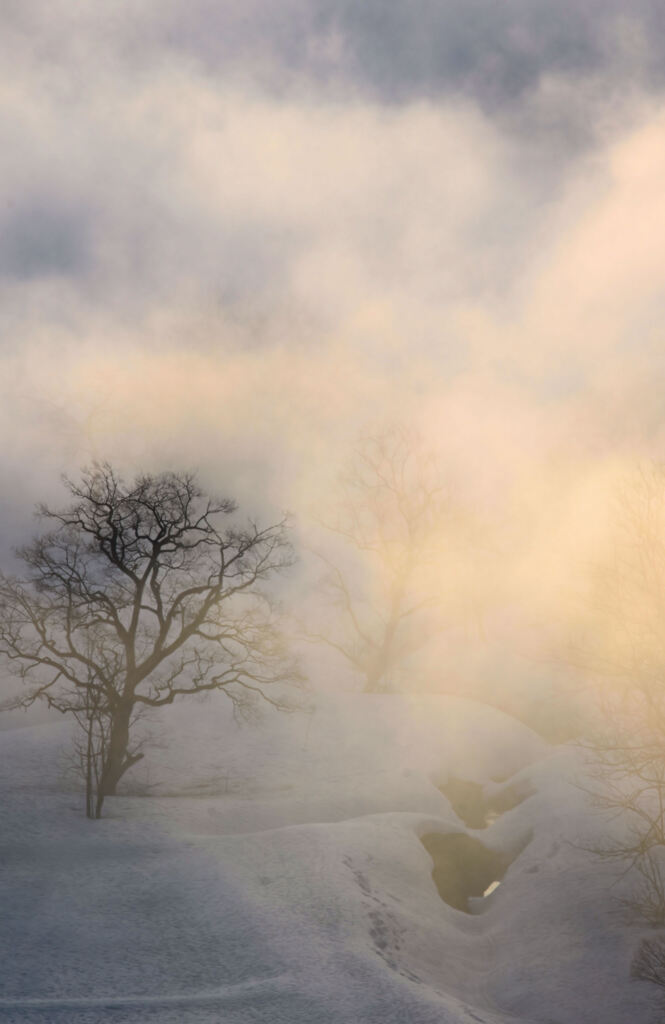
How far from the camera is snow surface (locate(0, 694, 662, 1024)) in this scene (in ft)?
41.5

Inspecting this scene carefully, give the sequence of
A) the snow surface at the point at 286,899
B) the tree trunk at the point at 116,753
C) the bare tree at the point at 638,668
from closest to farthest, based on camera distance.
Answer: the snow surface at the point at 286,899 < the bare tree at the point at 638,668 < the tree trunk at the point at 116,753

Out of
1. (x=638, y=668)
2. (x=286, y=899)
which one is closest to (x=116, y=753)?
(x=286, y=899)

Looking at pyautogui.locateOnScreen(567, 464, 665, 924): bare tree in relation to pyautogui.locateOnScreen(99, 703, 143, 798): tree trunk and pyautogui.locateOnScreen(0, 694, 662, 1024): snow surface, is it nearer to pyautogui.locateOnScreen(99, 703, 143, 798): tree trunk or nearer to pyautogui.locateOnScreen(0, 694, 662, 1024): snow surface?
pyautogui.locateOnScreen(0, 694, 662, 1024): snow surface

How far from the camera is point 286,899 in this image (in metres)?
16.9

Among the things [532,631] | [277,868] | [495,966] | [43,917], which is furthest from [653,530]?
[532,631]

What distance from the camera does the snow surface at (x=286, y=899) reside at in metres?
12.7

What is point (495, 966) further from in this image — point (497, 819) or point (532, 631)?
point (532, 631)

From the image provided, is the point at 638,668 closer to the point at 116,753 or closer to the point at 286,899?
the point at 286,899

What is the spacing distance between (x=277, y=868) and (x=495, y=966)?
19.6 feet

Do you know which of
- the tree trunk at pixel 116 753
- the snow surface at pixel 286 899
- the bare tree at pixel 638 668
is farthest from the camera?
the tree trunk at pixel 116 753

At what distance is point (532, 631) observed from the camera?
167ft

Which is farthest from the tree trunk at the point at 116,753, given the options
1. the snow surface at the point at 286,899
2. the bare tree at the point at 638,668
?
the bare tree at the point at 638,668

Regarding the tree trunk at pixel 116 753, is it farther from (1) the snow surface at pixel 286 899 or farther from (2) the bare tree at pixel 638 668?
(2) the bare tree at pixel 638 668

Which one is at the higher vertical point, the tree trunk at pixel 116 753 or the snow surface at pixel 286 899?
the tree trunk at pixel 116 753
